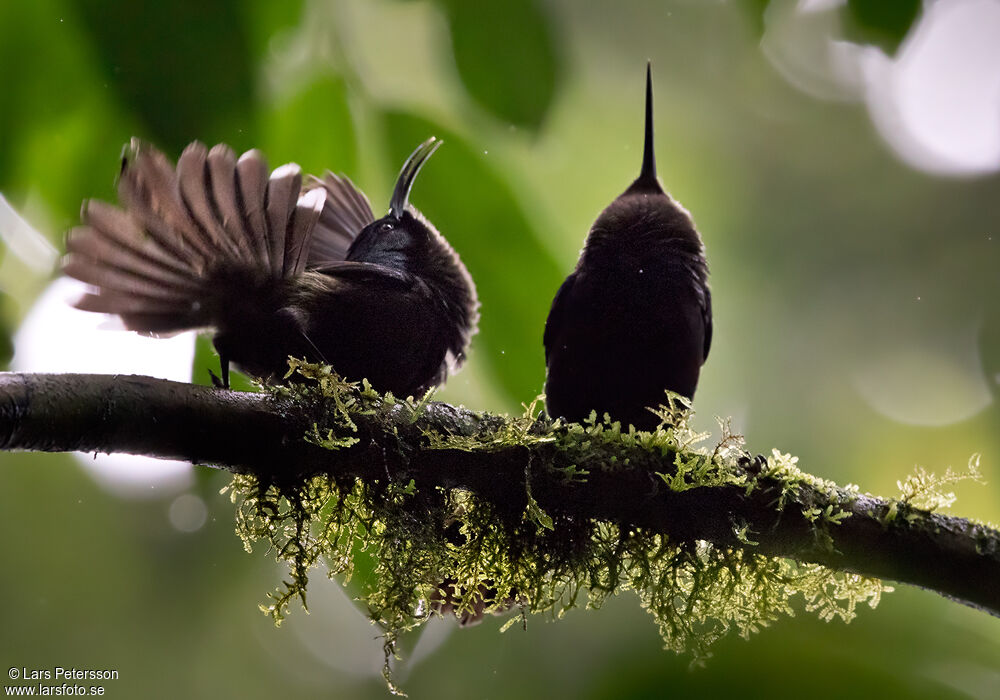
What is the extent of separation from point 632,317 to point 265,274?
988mm

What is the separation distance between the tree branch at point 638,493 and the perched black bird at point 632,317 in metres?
0.63

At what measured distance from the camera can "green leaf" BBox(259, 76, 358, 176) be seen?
1.55 metres

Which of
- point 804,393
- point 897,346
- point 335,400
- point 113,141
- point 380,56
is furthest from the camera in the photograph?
point 897,346

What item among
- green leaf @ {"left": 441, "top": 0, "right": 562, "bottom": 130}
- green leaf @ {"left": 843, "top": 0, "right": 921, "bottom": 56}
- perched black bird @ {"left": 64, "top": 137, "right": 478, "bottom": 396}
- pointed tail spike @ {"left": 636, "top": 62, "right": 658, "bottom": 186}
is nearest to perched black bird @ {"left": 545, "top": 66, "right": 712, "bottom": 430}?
pointed tail spike @ {"left": 636, "top": 62, "right": 658, "bottom": 186}

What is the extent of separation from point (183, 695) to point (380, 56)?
3.23 meters

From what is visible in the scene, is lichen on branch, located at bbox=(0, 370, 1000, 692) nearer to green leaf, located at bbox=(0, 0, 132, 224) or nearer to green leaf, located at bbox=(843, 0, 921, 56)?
green leaf, located at bbox=(0, 0, 132, 224)

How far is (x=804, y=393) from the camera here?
184 inches

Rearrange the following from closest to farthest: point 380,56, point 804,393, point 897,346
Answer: point 380,56, point 804,393, point 897,346

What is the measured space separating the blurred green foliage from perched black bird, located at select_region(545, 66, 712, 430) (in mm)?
197

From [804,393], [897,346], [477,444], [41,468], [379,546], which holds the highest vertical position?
[897,346]

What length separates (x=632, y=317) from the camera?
2338 millimetres

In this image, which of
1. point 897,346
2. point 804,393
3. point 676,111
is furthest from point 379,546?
point 897,346

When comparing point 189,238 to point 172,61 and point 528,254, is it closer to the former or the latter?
point 172,61

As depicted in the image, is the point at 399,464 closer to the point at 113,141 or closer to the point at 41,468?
the point at 113,141
